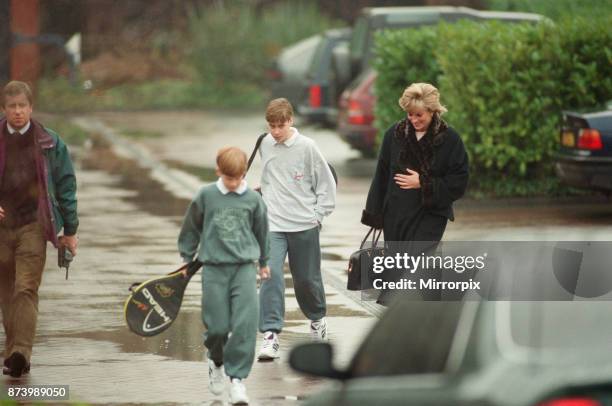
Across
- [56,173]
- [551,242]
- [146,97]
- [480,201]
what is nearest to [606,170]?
[480,201]

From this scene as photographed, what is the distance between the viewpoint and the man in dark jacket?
28.7 feet

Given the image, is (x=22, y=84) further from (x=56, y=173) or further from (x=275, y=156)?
(x=275, y=156)

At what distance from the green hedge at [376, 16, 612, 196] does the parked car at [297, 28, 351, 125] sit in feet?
25.2

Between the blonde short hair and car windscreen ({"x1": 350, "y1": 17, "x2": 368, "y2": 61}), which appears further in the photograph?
car windscreen ({"x1": 350, "y1": 17, "x2": 368, "y2": 61})

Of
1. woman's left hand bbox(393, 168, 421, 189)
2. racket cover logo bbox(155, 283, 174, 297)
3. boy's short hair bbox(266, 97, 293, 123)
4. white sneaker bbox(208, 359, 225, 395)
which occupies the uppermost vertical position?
boy's short hair bbox(266, 97, 293, 123)

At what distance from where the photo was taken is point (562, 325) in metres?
4.18

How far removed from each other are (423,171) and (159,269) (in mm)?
4898

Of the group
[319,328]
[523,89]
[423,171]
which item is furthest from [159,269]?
[523,89]

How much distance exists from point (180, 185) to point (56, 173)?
11354 millimetres

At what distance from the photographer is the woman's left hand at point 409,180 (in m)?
8.56

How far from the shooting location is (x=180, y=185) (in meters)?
20.2

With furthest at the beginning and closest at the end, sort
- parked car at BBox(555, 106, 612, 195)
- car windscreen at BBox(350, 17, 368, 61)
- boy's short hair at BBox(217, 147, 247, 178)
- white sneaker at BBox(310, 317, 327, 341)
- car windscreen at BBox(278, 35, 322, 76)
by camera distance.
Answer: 1. car windscreen at BBox(278, 35, 322, 76)
2. car windscreen at BBox(350, 17, 368, 61)
3. parked car at BBox(555, 106, 612, 195)
4. white sneaker at BBox(310, 317, 327, 341)
5. boy's short hair at BBox(217, 147, 247, 178)

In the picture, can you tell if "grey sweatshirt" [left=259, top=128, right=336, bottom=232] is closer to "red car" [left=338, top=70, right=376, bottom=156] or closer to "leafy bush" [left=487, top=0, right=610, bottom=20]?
"red car" [left=338, top=70, right=376, bottom=156]
